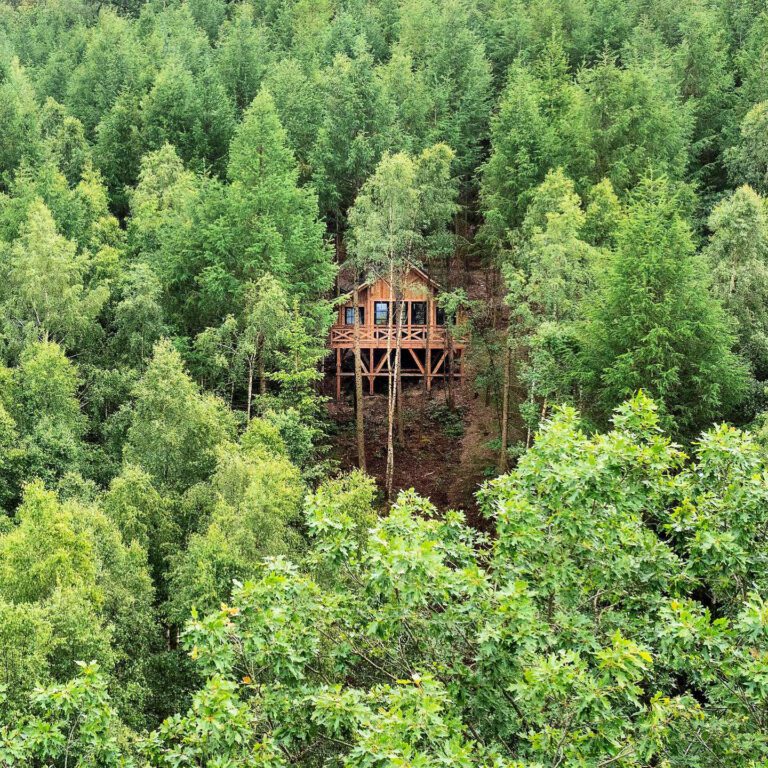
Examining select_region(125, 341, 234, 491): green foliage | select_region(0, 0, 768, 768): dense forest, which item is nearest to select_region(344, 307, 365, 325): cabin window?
select_region(0, 0, 768, 768): dense forest

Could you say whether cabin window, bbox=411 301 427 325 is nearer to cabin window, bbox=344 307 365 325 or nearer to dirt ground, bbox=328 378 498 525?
cabin window, bbox=344 307 365 325

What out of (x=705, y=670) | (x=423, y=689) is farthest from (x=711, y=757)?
(x=423, y=689)

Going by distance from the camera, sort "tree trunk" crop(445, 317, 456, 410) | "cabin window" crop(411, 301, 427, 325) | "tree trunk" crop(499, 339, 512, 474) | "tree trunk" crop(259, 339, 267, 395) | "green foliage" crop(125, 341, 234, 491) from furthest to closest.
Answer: "cabin window" crop(411, 301, 427, 325) < "tree trunk" crop(445, 317, 456, 410) < "tree trunk" crop(499, 339, 512, 474) < "tree trunk" crop(259, 339, 267, 395) < "green foliage" crop(125, 341, 234, 491)

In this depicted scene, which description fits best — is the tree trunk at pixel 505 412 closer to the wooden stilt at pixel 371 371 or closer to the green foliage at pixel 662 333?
the green foliage at pixel 662 333

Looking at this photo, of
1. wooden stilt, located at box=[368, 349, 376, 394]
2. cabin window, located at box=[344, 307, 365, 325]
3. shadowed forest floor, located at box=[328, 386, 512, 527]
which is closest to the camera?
shadowed forest floor, located at box=[328, 386, 512, 527]

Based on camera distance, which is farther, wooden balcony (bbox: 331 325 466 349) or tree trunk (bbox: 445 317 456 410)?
wooden balcony (bbox: 331 325 466 349)

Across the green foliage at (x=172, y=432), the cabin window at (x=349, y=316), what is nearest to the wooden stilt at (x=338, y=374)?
the cabin window at (x=349, y=316)

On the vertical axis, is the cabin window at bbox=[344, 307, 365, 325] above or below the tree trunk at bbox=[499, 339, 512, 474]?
above
